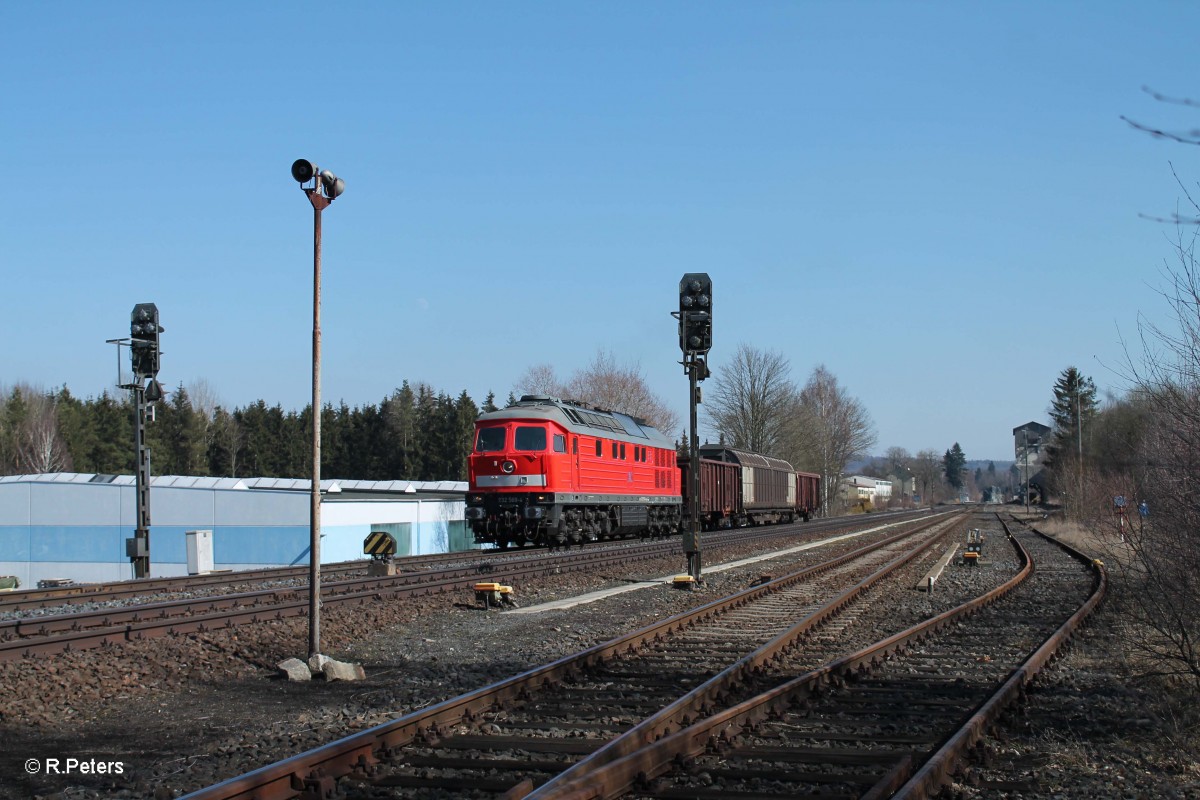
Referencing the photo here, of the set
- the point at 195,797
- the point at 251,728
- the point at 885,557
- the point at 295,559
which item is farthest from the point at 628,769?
the point at 295,559

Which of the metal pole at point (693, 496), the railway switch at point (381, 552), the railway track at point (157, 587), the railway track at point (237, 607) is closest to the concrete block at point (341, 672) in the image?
the railway track at point (237, 607)

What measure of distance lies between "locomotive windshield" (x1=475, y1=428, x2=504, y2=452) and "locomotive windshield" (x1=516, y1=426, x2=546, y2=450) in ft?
1.87

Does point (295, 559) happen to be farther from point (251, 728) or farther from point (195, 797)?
point (195, 797)

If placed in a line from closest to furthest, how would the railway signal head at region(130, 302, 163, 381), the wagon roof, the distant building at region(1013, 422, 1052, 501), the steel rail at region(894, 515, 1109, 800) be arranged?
the steel rail at region(894, 515, 1109, 800) → the railway signal head at region(130, 302, 163, 381) → the wagon roof → the distant building at region(1013, 422, 1052, 501)

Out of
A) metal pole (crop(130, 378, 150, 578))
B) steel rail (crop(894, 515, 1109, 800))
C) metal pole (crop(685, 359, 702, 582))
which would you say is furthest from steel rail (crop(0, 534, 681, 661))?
steel rail (crop(894, 515, 1109, 800))

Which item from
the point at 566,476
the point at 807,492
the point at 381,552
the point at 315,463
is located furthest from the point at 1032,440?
the point at 315,463

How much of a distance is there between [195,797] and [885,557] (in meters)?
23.6

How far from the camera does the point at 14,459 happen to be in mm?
78438

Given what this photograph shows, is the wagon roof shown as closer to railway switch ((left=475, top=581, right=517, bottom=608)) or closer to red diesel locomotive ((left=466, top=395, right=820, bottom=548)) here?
red diesel locomotive ((left=466, top=395, right=820, bottom=548))

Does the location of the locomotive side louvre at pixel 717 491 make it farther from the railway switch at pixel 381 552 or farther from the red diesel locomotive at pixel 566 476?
the railway switch at pixel 381 552

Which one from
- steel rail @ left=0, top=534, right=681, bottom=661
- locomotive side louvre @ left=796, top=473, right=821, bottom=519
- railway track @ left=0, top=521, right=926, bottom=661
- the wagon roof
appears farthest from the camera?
locomotive side louvre @ left=796, top=473, right=821, bottom=519

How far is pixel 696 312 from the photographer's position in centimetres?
1775

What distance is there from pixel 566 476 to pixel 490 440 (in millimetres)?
2153

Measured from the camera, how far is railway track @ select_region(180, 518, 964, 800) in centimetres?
591
